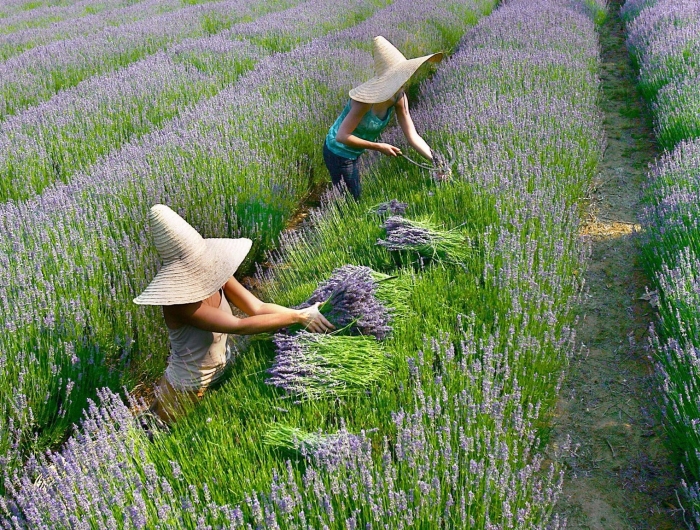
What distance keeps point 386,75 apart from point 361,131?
1.23 feet

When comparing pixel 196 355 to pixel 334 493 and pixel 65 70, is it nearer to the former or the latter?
pixel 334 493

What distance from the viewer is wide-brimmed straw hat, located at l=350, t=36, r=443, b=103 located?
3.21m

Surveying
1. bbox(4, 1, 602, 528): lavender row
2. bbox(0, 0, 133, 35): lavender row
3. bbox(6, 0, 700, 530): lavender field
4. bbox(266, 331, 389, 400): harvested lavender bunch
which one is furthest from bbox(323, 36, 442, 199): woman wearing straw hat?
bbox(0, 0, 133, 35): lavender row

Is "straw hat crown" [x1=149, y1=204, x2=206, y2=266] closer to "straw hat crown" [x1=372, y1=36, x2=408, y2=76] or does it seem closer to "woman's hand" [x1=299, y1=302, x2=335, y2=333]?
"woman's hand" [x1=299, y1=302, x2=335, y2=333]

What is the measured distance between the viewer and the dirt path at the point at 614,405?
6.76 ft

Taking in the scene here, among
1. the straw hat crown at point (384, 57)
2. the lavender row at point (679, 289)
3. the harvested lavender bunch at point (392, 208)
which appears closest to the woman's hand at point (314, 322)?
the harvested lavender bunch at point (392, 208)

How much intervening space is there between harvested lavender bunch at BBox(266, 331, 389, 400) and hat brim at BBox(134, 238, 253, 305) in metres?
0.32

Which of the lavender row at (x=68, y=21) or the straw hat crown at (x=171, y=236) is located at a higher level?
the lavender row at (x=68, y=21)

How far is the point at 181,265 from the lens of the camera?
2.13 metres

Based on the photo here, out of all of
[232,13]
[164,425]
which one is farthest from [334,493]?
[232,13]

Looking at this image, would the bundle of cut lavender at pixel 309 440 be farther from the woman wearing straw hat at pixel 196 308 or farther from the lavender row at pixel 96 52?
the lavender row at pixel 96 52

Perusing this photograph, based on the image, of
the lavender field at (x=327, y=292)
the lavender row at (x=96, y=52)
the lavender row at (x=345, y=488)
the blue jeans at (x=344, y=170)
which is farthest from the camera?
the lavender row at (x=96, y=52)

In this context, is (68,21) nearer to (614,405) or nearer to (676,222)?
(676,222)

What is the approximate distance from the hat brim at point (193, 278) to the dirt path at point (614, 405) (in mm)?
1357
